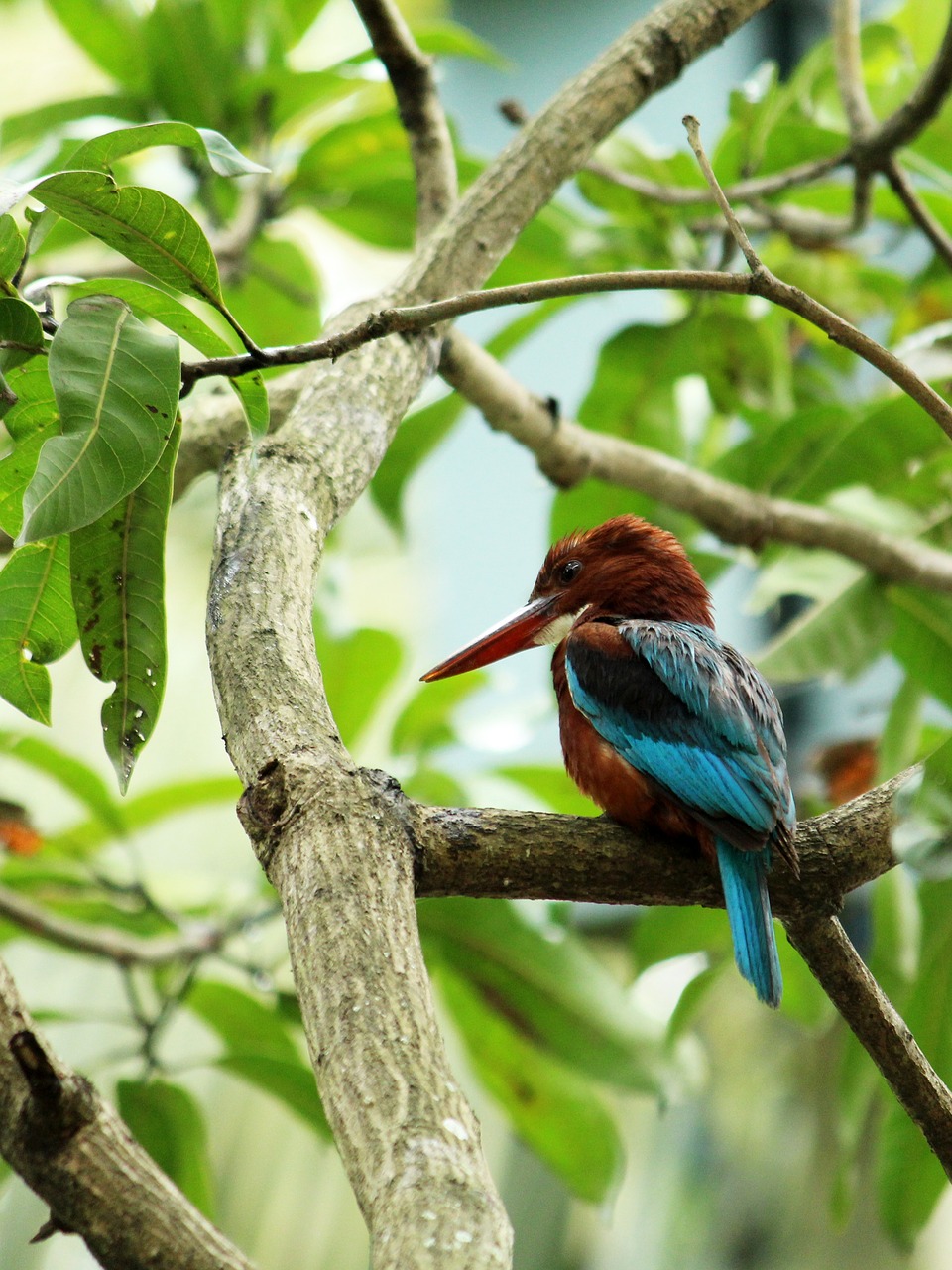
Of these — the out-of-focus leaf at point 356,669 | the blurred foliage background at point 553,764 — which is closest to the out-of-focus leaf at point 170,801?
the blurred foliage background at point 553,764

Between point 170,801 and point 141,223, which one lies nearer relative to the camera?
point 141,223

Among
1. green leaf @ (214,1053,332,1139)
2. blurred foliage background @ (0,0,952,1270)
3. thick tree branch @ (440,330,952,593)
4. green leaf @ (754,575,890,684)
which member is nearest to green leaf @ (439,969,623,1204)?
blurred foliage background @ (0,0,952,1270)

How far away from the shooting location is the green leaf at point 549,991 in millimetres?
2398

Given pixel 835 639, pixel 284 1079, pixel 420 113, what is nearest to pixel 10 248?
pixel 420 113

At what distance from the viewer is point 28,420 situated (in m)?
1.20

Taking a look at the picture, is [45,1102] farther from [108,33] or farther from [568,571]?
[108,33]

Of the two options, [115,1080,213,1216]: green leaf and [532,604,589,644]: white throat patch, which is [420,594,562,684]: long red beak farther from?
[115,1080,213,1216]: green leaf

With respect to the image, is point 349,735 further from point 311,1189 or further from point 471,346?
point 311,1189

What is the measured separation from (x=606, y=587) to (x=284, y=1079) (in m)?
1.08

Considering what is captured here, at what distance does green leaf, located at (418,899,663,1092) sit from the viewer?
2.40 metres

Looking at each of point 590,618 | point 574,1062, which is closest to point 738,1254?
point 574,1062

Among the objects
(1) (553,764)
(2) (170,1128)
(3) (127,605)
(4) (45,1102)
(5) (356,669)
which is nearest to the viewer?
(4) (45,1102)

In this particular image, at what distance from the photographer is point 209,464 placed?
5.87 feet

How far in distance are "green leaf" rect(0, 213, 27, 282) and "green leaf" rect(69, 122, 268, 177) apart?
0.12 m
